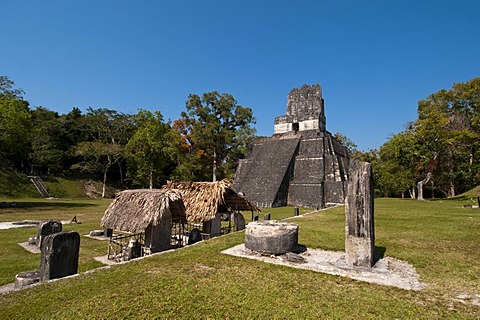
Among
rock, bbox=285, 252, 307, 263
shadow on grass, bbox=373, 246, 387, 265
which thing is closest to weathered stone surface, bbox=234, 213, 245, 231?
rock, bbox=285, 252, 307, 263

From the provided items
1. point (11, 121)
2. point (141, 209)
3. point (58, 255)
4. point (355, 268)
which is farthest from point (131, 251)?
point (11, 121)

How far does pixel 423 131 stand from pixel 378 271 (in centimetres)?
2072

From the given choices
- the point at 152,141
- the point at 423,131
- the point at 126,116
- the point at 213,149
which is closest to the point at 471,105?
the point at 423,131

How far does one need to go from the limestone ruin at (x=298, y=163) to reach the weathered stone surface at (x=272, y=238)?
13.5 metres

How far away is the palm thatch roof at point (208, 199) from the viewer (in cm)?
912

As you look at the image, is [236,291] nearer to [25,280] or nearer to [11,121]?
[25,280]

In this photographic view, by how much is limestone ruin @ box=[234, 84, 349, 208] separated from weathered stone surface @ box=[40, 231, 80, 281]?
1548 centimetres

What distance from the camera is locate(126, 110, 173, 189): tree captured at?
101 feet

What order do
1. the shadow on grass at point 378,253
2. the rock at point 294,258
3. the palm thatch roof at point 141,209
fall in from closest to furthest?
1. the rock at point 294,258
2. the shadow on grass at point 378,253
3. the palm thatch roof at point 141,209

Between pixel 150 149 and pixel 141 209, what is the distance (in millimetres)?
24769

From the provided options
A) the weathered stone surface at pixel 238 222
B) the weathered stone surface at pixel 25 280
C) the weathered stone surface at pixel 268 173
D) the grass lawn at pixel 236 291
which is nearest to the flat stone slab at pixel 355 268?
the grass lawn at pixel 236 291

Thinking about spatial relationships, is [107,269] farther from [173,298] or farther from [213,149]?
[213,149]

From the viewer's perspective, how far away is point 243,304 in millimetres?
3584

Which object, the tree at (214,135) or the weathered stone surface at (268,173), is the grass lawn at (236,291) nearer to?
the weathered stone surface at (268,173)
